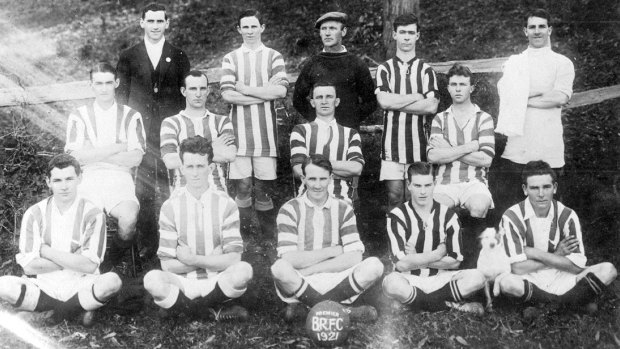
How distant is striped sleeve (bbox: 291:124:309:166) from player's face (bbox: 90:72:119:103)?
1499mm

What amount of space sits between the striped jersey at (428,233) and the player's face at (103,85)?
247 cm

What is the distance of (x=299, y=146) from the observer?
17.2 feet

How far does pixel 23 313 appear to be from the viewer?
4.50m

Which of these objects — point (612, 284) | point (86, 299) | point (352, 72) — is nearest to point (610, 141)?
point (612, 284)

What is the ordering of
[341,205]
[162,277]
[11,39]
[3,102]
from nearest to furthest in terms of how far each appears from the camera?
[162,277]
[341,205]
[3,102]
[11,39]

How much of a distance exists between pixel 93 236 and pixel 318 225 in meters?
1.57

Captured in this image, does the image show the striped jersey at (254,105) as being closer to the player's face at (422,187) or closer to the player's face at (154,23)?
the player's face at (154,23)

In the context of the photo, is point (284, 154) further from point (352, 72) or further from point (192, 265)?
point (192, 265)

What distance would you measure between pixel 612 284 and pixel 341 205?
6.91 ft

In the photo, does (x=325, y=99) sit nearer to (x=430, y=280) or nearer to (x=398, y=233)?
(x=398, y=233)

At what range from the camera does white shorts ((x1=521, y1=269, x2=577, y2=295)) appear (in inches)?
179

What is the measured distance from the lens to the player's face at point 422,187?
182 inches

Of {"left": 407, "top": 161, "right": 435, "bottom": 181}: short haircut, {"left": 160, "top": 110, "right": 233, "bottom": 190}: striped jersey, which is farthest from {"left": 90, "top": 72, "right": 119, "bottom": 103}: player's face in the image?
{"left": 407, "top": 161, "right": 435, "bottom": 181}: short haircut

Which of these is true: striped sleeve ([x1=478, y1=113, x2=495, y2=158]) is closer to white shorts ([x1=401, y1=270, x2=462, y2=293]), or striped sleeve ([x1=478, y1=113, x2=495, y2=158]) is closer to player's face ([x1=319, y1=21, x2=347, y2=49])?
white shorts ([x1=401, y1=270, x2=462, y2=293])
